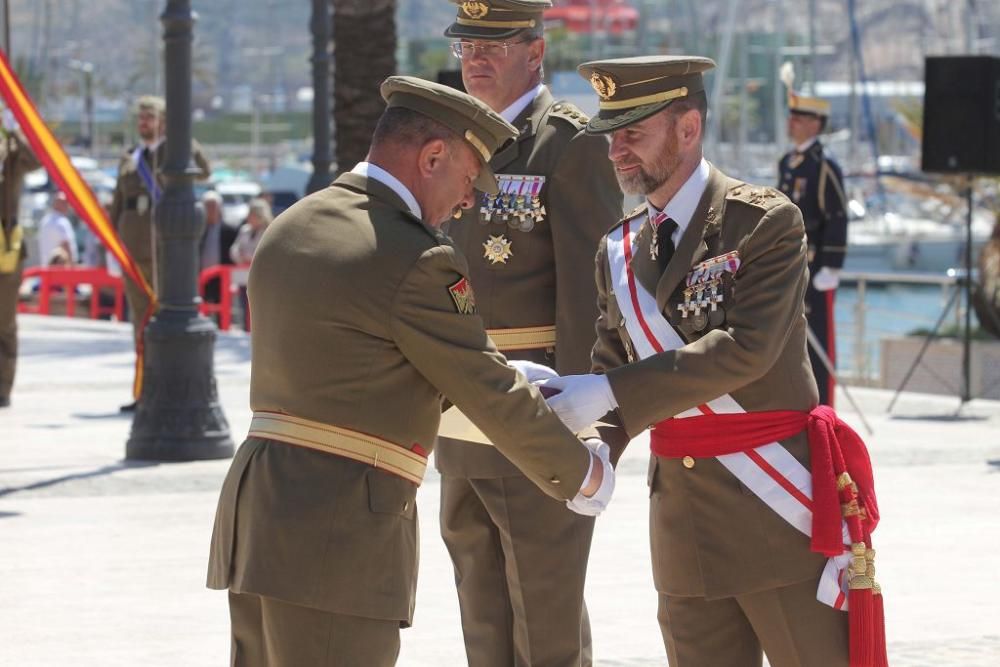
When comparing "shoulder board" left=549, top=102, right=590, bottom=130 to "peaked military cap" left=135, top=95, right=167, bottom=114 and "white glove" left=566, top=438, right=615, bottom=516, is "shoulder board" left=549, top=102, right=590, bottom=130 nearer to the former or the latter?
"white glove" left=566, top=438, right=615, bottom=516

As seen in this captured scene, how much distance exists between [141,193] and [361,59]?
176 inches

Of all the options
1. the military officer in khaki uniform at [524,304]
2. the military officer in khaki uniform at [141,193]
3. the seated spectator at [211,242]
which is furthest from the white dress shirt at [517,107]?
the seated spectator at [211,242]

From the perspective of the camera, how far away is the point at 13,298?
45.4ft

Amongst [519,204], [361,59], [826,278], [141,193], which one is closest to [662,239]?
[519,204]

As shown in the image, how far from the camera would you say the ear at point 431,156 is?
13.6ft

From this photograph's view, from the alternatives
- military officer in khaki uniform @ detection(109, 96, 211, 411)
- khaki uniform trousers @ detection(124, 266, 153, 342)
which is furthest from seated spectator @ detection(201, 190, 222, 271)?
khaki uniform trousers @ detection(124, 266, 153, 342)

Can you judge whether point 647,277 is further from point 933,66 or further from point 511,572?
point 933,66

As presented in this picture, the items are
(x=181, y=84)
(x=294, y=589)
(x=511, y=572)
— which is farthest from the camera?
(x=181, y=84)

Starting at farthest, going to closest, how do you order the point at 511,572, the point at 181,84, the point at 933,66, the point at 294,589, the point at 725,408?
the point at 933,66, the point at 181,84, the point at 511,572, the point at 725,408, the point at 294,589

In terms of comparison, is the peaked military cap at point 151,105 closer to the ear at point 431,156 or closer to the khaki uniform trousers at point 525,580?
the khaki uniform trousers at point 525,580

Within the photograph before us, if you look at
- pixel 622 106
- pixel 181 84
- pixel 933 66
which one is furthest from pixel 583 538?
pixel 933 66

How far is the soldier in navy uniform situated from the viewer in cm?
1223

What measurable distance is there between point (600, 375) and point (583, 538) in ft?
3.53

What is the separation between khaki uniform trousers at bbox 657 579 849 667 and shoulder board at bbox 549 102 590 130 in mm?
1610
